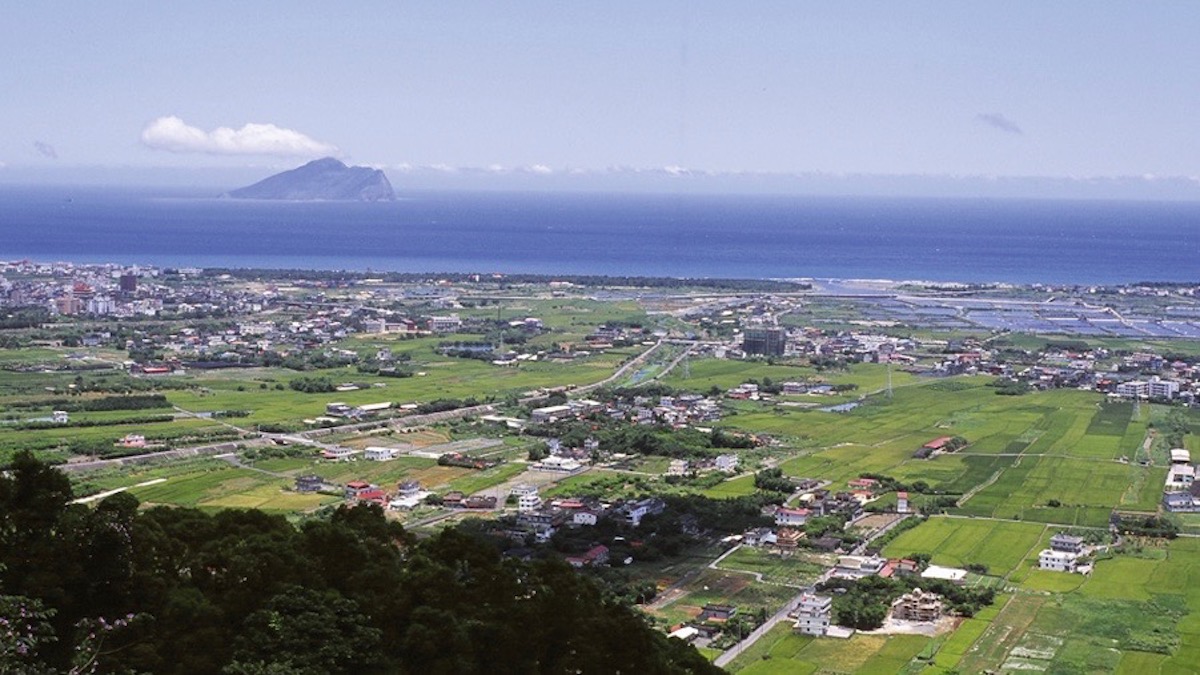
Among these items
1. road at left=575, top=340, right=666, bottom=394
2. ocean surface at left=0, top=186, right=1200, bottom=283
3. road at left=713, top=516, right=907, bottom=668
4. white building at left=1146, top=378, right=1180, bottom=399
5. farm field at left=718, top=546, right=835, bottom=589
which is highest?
ocean surface at left=0, top=186, right=1200, bottom=283

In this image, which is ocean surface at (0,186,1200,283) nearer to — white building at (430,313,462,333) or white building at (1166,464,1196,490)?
white building at (430,313,462,333)

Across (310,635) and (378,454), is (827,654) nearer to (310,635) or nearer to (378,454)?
(310,635)

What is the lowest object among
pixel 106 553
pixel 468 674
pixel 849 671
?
pixel 849 671

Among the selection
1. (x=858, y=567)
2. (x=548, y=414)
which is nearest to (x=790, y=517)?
(x=858, y=567)

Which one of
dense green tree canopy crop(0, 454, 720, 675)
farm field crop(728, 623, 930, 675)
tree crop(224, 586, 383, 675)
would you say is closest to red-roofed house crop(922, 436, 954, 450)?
farm field crop(728, 623, 930, 675)

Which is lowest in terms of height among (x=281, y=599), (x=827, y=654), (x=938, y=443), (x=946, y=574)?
(x=827, y=654)

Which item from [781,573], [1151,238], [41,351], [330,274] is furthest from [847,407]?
[1151,238]

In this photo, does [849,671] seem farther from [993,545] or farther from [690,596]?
[993,545]
